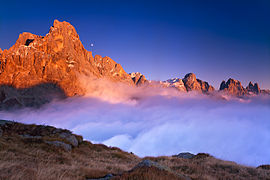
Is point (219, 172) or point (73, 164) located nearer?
point (73, 164)

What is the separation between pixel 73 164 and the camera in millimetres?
13375

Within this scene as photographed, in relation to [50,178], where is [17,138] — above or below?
above

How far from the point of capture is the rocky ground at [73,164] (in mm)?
7891

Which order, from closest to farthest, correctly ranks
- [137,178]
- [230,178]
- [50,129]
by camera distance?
[137,178]
[230,178]
[50,129]

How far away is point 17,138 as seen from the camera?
19812 mm

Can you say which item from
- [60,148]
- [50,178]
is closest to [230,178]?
[50,178]

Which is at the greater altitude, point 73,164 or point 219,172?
point 219,172

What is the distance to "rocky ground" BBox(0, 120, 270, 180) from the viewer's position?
7.89 m

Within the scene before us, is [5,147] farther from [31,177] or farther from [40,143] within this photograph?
[31,177]

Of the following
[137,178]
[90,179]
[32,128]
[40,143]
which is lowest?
[90,179]

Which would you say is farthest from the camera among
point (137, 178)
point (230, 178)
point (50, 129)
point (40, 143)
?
point (50, 129)

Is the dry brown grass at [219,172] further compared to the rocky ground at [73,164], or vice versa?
the dry brown grass at [219,172]

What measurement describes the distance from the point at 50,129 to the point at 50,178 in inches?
951

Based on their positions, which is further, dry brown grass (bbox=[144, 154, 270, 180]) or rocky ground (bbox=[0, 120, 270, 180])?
dry brown grass (bbox=[144, 154, 270, 180])
